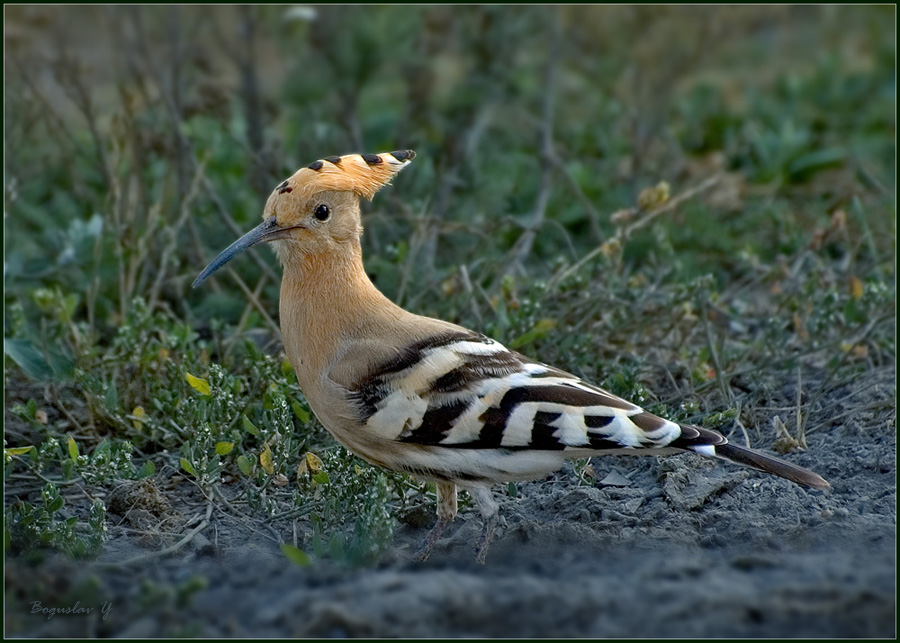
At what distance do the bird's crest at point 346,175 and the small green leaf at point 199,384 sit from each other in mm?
599

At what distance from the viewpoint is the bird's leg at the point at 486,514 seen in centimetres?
295

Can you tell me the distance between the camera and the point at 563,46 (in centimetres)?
659

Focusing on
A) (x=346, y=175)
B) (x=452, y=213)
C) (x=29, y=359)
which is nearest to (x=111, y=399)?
(x=29, y=359)

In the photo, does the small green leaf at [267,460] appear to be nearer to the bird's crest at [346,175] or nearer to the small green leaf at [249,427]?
→ the small green leaf at [249,427]

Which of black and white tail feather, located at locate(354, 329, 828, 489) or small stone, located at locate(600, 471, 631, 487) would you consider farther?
small stone, located at locate(600, 471, 631, 487)

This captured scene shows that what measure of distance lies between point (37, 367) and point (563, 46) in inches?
158

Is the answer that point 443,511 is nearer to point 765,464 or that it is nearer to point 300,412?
point 300,412

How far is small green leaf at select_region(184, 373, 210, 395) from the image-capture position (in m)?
3.29

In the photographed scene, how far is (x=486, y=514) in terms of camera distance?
117 inches

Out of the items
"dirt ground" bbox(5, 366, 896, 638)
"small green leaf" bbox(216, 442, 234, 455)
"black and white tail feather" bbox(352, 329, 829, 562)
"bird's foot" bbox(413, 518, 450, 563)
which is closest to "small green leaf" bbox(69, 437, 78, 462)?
"dirt ground" bbox(5, 366, 896, 638)

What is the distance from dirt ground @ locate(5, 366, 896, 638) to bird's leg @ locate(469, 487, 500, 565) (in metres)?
0.03

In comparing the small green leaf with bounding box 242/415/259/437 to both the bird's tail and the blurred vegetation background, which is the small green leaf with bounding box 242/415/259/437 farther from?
the bird's tail

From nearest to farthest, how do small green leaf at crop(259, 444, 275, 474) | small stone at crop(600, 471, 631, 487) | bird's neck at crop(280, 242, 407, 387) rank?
bird's neck at crop(280, 242, 407, 387) → small green leaf at crop(259, 444, 275, 474) → small stone at crop(600, 471, 631, 487)

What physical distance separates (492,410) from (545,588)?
795mm
